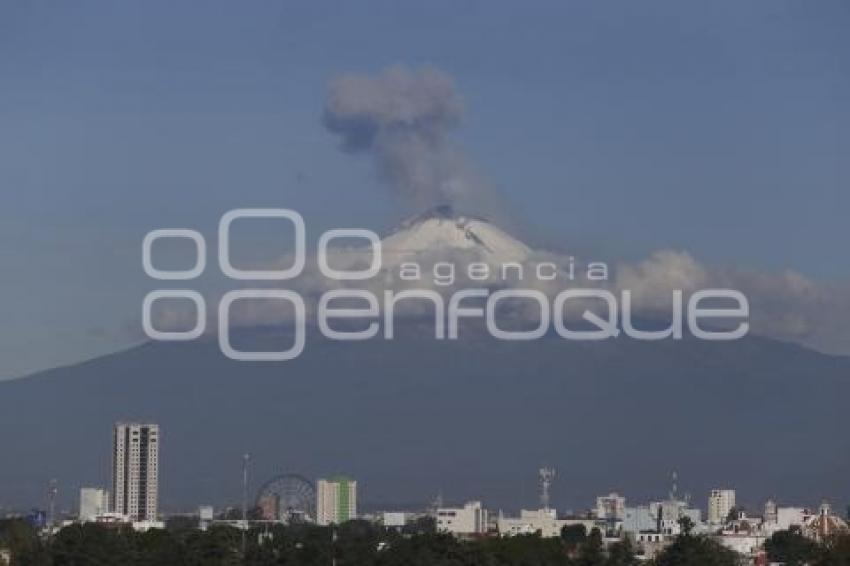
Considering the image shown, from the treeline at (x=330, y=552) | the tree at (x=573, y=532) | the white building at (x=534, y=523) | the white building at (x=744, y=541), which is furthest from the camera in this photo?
the white building at (x=534, y=523)

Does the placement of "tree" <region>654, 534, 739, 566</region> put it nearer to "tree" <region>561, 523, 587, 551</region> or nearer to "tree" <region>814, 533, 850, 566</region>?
"tree" <region>814, 533, 850, 566</region>

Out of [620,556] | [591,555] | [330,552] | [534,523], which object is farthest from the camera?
[534,523]

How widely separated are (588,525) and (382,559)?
98.2 metres

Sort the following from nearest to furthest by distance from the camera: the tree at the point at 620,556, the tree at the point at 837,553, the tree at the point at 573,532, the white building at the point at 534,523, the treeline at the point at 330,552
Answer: the tree at the point at 837,553
the treeline at the point at 330,552
the tree at the point at 620,556
the tree at the point at 573,532
the white building at the point at 534,523

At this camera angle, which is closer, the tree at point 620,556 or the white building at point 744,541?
the tree at point 620,556

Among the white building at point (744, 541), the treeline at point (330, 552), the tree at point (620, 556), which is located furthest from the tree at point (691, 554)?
the white building at point (744, 541)

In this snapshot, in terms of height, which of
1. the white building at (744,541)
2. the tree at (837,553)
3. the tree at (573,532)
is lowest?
the tree at (837,553)

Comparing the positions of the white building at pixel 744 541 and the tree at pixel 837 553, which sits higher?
the white building at pixel 744 541

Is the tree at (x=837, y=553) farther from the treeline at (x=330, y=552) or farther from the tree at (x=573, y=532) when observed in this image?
the tree at (x=573, y=532)

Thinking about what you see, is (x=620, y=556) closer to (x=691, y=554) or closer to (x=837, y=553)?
(x=691, y=554)

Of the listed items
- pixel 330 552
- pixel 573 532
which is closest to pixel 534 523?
pixel 573 532

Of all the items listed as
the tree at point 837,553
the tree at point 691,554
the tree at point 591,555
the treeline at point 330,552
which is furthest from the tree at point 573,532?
the tree at point 691,554

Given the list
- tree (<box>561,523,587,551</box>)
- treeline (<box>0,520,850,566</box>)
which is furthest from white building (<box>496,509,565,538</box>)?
treeline (<box>0,520,850,566</box>)

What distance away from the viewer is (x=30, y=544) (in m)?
101
